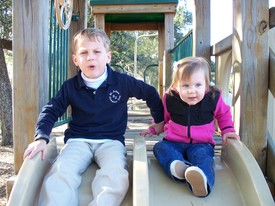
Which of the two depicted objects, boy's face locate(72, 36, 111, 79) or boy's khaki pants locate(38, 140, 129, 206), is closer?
boy's khaki pants locate(38, 140, 129, 206)

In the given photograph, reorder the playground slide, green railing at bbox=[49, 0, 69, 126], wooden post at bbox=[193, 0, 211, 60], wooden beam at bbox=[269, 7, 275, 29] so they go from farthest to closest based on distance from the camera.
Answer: wooden post at bbox=[193, 0, 211, 60] → green railing at bbox=[49, 0, 69, 126] → wooden beam at bbox=[269, 7, 275, 29] → the playground slide

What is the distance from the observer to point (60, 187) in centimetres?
185

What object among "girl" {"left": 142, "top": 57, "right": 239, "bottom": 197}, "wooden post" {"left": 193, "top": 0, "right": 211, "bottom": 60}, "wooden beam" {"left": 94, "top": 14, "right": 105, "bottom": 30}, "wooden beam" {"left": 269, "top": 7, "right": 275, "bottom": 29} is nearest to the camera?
"girl" {"left": 142, "top": 57, "right": 239, "bottom": 197}

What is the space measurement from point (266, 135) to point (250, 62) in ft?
1.63

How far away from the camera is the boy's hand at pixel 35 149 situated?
1.95 metres

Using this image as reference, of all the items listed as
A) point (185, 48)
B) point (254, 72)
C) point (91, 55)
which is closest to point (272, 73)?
point (254, 72)

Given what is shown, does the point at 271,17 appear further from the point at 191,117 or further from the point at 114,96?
the point at 114,96

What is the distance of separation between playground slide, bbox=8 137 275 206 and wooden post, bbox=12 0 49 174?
0.30 metres

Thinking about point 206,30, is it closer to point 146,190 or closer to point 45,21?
point 45,21

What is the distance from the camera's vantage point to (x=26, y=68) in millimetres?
2293

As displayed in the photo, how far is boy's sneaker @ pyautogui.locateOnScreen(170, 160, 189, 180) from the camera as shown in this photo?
6.39 ft

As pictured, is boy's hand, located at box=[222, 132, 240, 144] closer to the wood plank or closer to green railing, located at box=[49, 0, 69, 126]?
the wood plank

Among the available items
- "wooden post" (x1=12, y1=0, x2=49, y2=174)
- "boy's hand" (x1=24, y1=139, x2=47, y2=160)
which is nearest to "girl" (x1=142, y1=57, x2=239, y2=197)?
"boy's hand" (x1=24, y1=139, x2=47, y2=160)

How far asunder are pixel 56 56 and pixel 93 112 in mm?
1224
